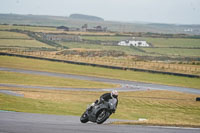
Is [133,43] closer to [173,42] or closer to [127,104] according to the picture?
[173,42]

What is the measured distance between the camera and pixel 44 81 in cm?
5862

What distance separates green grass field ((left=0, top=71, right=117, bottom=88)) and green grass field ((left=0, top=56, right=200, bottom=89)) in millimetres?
10437

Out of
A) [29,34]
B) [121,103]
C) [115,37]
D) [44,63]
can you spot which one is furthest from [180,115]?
[115,37]

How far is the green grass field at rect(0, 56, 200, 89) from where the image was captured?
69231 mm

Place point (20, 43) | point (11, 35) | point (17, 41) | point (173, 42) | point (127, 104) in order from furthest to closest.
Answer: point (173, 42)
point (11, 35)
point (17, 41)
point (20, 43)
point (127, 104)

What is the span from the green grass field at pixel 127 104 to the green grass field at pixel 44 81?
681 centimetres

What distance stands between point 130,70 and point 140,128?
6228 cm

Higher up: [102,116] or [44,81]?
[102,116]

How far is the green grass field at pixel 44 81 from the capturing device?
2192 inches

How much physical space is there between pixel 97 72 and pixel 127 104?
34202mm

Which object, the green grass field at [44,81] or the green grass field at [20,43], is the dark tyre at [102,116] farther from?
the green grass field at [20,43]

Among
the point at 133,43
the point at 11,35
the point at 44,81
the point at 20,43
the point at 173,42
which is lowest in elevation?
the point at 44,81

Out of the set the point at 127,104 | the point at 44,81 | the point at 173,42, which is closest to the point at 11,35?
the point at 173,42

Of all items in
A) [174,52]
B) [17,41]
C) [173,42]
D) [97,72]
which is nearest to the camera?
[97,72]
